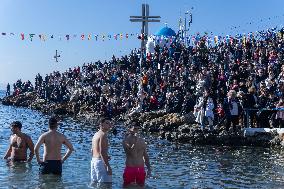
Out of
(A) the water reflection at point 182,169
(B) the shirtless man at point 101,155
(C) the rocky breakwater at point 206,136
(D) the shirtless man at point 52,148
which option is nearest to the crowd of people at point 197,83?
(C) the rocky breakwater at point 206,136

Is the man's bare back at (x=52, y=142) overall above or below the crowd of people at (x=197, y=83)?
below

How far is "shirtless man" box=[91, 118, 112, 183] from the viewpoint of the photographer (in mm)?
11133

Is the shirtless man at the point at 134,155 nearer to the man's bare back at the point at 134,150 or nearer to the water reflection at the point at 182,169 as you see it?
the man's bare back at the point at 134,150

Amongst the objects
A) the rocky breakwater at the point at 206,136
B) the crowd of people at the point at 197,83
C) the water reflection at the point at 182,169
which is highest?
the crowd of people at the point at 197,83

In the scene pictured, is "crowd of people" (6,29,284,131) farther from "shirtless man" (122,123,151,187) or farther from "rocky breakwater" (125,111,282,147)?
"shirtless man" (122,123,151,187)

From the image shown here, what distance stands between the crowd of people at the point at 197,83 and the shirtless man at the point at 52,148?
37.7 feet

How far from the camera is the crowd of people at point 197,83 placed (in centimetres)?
2366

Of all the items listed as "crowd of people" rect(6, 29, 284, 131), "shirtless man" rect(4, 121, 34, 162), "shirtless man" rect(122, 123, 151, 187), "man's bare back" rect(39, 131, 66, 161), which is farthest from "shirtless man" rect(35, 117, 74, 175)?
"crowd of people" rect(6, 29, 284, 131)

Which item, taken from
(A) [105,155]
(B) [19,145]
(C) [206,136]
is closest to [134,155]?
(A) [105,155]

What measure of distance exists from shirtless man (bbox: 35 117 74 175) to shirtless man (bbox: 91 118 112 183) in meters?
1.28

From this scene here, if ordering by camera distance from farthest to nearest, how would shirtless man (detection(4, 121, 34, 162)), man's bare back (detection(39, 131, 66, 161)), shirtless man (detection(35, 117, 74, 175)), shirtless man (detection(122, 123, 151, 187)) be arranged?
shirtless man (detection(4, 121, 34, 162))
man's bare back (detection(39, 131, 66, 161))
shirtless man (detection(35, 117, 74, 175))
shirtless man (detection(122, 123, 151, 187))

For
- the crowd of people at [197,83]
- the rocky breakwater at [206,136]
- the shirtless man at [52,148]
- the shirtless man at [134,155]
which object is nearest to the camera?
the shirtless man at [134,155]

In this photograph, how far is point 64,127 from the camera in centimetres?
3366

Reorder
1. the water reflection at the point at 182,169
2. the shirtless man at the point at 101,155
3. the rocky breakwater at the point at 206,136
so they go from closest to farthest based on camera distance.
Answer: the shirtless man at the point at 101,155
the water reflection at the point at 182,169
the rocky breakwater at the point at 206,136
